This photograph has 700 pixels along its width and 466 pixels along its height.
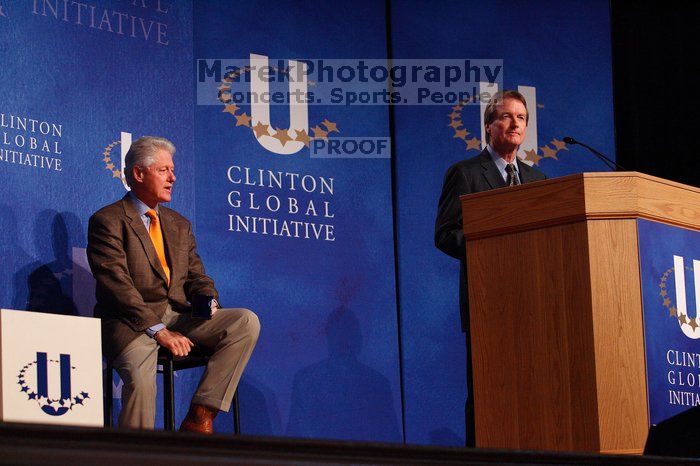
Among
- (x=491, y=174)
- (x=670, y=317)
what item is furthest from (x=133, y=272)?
(x=670, y=317)

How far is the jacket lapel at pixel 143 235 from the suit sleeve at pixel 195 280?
0.17 meters

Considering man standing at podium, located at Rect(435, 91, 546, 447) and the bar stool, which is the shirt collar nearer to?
the bar stool

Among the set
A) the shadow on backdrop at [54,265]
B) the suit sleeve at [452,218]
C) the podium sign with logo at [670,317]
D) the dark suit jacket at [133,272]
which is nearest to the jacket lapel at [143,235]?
the dark suit jacket at [133,272]

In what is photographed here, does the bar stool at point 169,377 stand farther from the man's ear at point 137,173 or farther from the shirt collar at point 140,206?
the man's ear at point 137,173

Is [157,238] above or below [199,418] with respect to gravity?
above

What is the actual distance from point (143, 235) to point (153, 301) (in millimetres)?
267

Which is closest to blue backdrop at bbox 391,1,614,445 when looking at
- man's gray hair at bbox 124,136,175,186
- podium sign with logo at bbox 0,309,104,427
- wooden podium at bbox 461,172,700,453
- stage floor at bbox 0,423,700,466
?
man's gray hair at bbox 124,136,175,186

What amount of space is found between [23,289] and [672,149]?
12.0 ft

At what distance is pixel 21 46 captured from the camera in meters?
4.69

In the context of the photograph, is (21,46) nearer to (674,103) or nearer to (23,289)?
(23,289)

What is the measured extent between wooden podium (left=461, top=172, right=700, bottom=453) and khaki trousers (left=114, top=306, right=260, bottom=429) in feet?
4.01

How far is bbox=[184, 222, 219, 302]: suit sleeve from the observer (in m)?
4.48

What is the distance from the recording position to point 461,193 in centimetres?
427

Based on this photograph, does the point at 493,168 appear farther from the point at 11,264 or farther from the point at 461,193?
the point at 11,264
